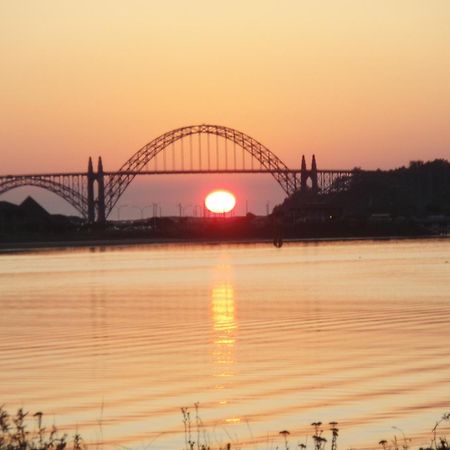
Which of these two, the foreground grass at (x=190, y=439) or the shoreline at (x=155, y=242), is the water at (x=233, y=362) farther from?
the shoreline at (x=155, y=242)

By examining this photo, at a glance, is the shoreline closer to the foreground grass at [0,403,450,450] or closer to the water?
the water

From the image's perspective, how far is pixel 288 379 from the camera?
2058 cm

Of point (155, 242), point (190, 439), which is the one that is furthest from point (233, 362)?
point (155, 242)

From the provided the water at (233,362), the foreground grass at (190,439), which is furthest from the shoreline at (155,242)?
the foreground grass at (190,439)

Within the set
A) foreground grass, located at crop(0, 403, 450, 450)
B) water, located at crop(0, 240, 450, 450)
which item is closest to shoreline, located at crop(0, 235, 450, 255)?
water, located at crop(0, 240, 450, 450)

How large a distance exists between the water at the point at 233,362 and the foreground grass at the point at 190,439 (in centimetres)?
16

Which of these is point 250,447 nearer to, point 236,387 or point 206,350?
point 236,387

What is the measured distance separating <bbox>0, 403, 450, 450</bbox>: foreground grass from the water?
0.16 meters

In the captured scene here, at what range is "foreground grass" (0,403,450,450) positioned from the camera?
1309 cm

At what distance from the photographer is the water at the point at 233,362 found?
16.7 meters

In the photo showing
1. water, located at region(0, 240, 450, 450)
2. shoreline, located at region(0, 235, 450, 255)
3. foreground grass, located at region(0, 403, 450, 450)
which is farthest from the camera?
shoreline, located at region(0, 235, 450, 255)

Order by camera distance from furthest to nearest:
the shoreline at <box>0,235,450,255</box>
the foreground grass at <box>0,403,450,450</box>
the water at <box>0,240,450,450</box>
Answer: the shoreline at <box>0,235,450,255</box>, the water at <box>0,240,450,450</box>, the foreground grass at <box>0,403,450,450</box>

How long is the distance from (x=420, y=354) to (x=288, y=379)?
372 centimetres

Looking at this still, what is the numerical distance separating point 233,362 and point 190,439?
7.76m
